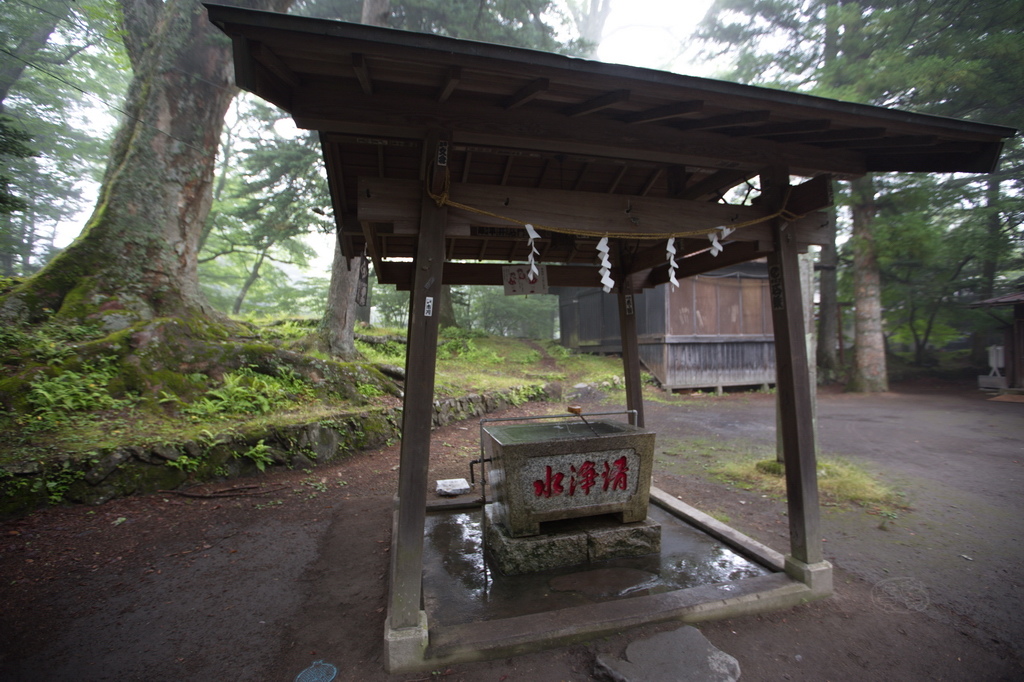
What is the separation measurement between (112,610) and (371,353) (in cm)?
1028

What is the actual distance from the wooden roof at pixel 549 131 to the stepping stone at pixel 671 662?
304 centimetres

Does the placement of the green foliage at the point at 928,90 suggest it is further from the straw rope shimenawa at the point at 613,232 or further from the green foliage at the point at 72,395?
the green foliage at the point at 72,395

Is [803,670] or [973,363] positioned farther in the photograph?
[973,363]

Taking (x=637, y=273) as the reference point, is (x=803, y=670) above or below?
below

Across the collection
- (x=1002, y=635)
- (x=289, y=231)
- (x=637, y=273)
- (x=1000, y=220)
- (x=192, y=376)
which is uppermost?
(x=1000, y=220)

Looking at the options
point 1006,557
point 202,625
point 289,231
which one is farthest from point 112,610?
point 289,231

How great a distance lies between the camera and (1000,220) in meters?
16.2

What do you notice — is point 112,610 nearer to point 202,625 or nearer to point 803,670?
point 202,625

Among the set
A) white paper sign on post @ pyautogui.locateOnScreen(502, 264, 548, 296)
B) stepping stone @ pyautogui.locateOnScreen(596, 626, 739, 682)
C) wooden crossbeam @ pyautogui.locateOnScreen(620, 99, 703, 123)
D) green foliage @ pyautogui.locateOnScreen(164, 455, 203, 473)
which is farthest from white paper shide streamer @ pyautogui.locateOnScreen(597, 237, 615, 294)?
green foliage @ pyautogui.locateOnScreen(164, 455, 203, 473)

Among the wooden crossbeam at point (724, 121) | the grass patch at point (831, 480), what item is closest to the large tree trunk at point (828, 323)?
the grass patch at point (831, 480)

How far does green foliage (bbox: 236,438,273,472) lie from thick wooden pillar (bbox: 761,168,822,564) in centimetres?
684

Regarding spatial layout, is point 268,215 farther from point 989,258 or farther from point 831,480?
point 989,258

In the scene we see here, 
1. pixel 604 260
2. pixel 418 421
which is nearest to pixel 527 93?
pixel 604 260

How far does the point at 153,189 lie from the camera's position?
375 inches
